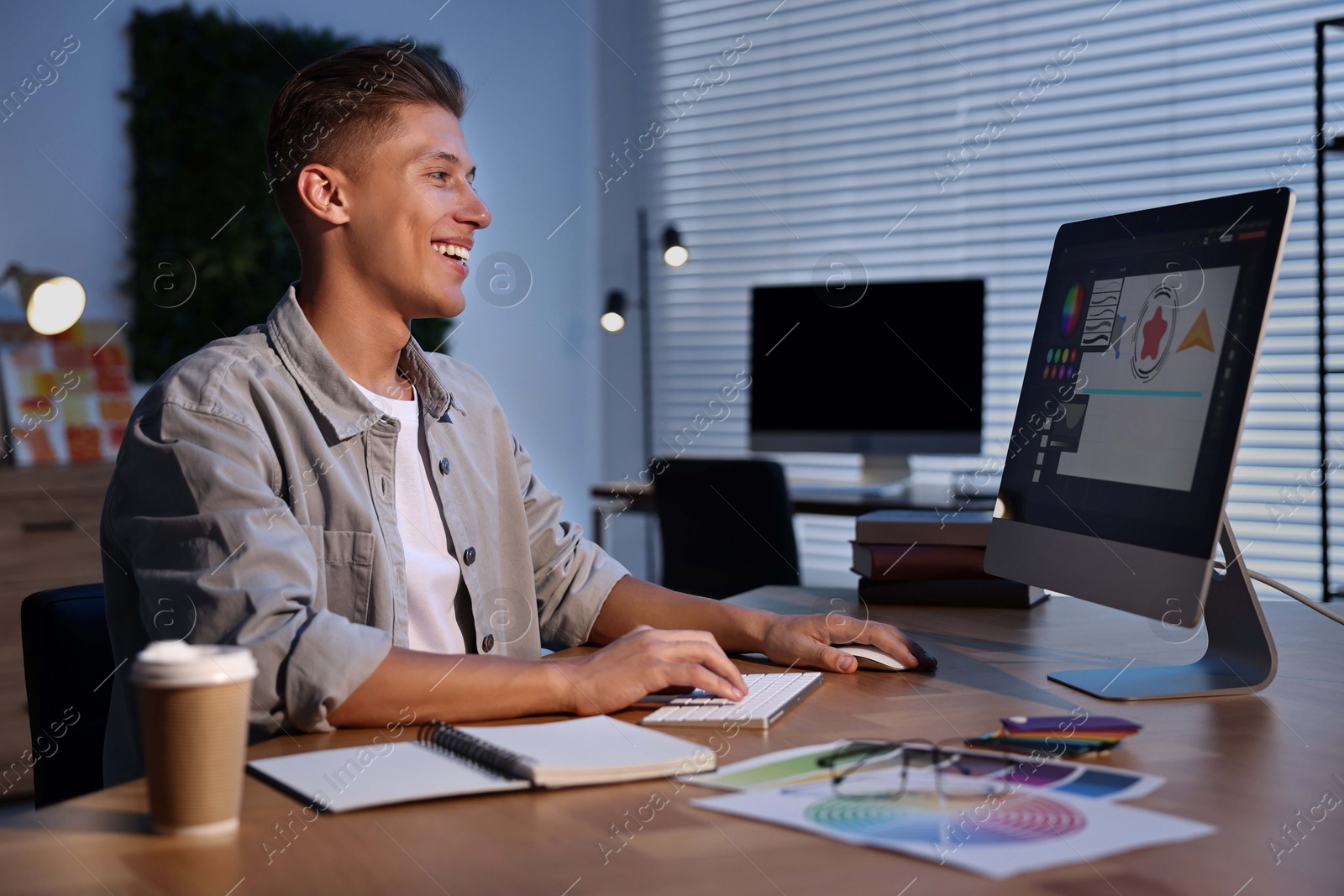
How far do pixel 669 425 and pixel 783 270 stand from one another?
0.88m

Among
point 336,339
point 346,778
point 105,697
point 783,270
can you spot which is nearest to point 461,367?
point 336,339

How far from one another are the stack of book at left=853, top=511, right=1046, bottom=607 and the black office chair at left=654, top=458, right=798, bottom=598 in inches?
49.9

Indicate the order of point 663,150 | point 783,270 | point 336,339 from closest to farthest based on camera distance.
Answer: point 336,339 < point 783,270 < point 663,150

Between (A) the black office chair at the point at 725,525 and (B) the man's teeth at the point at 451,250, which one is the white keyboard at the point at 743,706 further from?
(A) the black office chair at the point at 725,525

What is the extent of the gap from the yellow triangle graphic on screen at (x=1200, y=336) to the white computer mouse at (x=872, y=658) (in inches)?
18.2

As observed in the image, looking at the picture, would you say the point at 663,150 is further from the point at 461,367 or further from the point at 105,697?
the point at 105,697

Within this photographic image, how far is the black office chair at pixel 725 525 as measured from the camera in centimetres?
315

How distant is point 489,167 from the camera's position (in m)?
4.73

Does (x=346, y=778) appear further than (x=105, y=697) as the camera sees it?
No

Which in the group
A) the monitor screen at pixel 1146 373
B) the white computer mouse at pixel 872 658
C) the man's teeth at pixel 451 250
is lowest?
the white computer mouse at pixel 872 658

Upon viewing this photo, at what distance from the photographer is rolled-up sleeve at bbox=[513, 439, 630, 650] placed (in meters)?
1.62

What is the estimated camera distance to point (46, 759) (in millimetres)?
1438

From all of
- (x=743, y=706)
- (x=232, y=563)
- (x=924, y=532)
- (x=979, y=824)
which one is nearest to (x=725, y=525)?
(x=924, y=532)

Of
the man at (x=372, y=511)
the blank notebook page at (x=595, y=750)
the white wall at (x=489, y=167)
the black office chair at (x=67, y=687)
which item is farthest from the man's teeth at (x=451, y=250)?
the white wall at (x=489, y=167)
